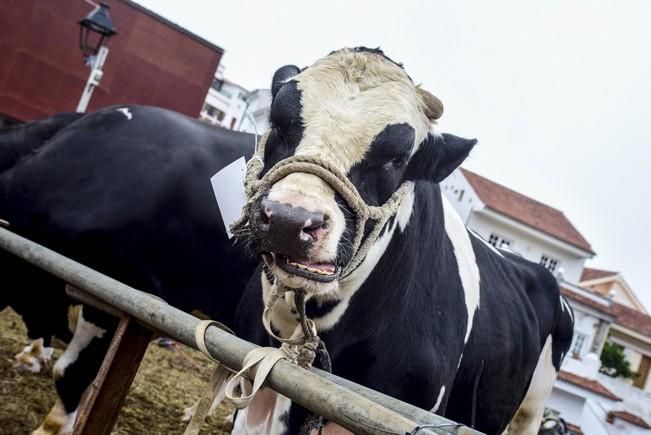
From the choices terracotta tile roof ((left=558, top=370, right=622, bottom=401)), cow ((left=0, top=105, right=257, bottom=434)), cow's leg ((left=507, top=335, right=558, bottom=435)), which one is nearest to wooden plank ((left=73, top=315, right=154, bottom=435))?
cow ((left=0, top=105, right=257, bottom=434))

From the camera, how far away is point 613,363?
31.2 meters

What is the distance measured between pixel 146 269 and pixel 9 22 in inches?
559

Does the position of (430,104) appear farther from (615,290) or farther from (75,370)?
(615,290)

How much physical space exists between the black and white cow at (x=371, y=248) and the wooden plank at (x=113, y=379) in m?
0.46

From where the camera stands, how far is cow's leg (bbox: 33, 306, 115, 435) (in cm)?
334

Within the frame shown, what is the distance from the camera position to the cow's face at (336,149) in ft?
5.47

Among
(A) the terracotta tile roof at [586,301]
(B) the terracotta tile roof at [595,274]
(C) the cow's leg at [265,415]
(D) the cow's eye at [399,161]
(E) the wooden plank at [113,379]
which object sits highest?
(B) the terracotta tile roof at [595,274]

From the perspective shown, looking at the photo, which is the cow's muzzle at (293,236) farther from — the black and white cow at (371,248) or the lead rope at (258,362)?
the lead rope at (258,362)

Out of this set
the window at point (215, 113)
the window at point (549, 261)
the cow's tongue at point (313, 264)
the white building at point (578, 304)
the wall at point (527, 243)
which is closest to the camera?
the cow's tongue at point (313, 264)

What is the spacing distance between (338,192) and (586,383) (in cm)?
2469

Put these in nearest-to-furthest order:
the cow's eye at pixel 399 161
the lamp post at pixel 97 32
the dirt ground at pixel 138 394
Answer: the cow's eye at pixel 399 161
the dirt ground at pixel 138 394
the lamp post at pixel 97 32

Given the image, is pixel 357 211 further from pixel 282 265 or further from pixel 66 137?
pixel 66 137

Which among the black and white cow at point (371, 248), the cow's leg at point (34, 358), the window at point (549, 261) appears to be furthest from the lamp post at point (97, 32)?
the window at point (549, 261)

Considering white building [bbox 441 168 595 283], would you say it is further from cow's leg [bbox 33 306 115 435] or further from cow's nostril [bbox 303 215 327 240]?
cow's nostril [bbox 303 215 327 240]
